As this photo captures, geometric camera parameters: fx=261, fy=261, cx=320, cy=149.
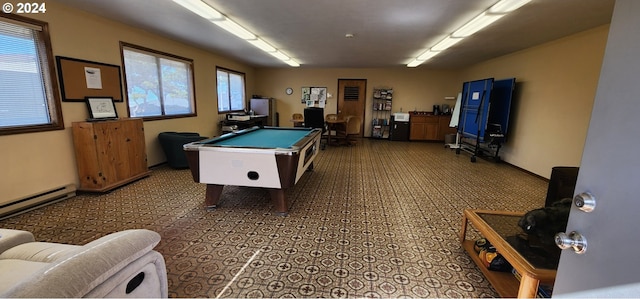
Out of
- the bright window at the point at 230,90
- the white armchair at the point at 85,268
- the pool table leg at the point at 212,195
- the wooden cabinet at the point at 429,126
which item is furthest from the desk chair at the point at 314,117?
the white armchair at the point at 85,268

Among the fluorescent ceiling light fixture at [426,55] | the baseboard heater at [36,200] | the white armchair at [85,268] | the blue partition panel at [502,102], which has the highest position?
the fluorescent ceiling light fixture at [426,55]

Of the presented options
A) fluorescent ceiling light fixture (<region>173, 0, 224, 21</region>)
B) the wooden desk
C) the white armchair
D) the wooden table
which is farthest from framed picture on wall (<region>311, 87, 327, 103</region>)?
the white armchair

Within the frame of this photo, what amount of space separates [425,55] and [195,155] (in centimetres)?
568

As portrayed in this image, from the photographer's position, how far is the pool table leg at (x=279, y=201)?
305 centimetres

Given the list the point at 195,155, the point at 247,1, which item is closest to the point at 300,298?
the point at 195,155

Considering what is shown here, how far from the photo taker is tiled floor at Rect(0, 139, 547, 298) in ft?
6.37

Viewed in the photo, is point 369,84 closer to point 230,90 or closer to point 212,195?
point 230,90

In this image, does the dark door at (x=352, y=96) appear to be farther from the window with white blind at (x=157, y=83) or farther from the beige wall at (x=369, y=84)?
the window with white blind at (x=157, y=83)

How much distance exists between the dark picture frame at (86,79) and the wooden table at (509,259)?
16.2ft

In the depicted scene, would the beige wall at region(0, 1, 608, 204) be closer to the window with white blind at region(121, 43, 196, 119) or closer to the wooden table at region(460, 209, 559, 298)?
the window with white blind at region(121, 43, 196, 119)

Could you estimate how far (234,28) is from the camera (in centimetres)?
416

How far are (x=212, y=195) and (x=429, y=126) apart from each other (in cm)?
775

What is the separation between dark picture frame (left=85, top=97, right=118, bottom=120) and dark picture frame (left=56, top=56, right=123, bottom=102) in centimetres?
7

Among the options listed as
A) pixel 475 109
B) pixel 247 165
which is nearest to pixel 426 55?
pixel 475 109
